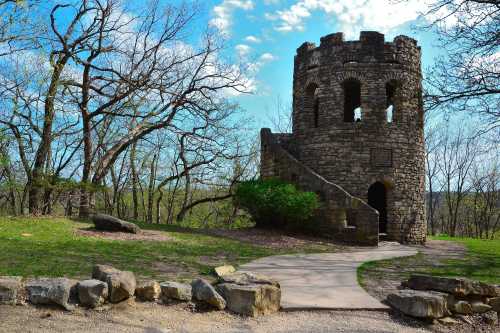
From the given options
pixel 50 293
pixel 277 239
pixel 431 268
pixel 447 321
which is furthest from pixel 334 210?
pixel 50 293

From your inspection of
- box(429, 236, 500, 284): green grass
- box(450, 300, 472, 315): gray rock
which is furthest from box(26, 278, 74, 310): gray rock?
box(429, 236, 500, 284): green grass

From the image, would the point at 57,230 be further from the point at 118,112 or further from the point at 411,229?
the point at 411,229

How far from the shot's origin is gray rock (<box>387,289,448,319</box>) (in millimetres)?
5520

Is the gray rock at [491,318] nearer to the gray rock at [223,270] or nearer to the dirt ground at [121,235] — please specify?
the gray rock at [223,270]

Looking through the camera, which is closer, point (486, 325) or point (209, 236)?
point (486, 325)

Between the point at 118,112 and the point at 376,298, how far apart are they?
49.4ft

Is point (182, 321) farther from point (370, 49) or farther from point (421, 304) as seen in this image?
point (370, 49)

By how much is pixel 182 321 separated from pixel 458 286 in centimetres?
394

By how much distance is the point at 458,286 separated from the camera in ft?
19.6

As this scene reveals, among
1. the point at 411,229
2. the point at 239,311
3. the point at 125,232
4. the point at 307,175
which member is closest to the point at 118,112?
the point at 125,232

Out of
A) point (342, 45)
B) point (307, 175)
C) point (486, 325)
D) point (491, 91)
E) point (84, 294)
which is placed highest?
point (342, 45)

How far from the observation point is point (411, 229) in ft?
56.9

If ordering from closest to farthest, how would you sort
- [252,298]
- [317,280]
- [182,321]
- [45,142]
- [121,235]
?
[182,321], [252,298], [317,280], [121,235], [45,142]

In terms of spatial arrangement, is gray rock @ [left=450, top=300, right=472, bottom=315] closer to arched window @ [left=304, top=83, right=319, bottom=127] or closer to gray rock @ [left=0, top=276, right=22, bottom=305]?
gray rock @ [left=0, top=276, right=22, bottom=305]
